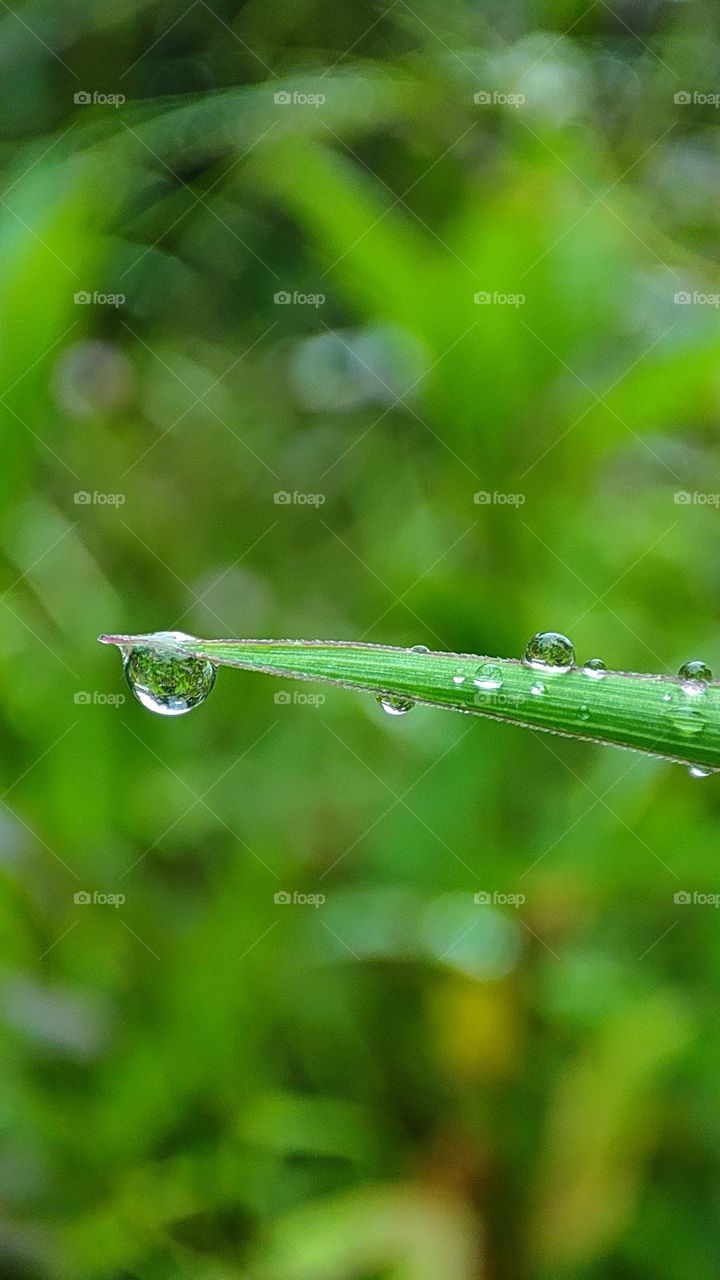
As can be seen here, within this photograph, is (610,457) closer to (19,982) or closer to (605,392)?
(605,392)

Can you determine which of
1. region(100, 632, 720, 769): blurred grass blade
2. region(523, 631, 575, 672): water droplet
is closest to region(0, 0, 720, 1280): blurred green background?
region(523, 631, 575, 672): water droplet

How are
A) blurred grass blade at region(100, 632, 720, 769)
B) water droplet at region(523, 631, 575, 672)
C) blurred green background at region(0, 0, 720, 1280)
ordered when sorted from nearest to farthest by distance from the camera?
blurred grass blade at region(100, 632, 720, 769) < water droplet at region(523, 631, 575, 672) < blurred green background at region(0, 0, 720, 1280)

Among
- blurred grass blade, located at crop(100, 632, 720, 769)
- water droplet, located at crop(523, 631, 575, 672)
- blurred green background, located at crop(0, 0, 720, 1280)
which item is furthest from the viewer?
blurred green background, located at crop(0, 0, 720, 1280)

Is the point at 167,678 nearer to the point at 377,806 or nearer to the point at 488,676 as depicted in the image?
the point at 488,676

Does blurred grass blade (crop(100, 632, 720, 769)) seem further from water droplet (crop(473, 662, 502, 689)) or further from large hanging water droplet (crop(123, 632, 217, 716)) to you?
large hanging water droplet (crop(123, 632, 217, 716))

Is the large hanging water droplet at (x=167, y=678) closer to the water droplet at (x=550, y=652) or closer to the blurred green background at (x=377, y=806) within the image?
the water droplet at (x=550, y=652)

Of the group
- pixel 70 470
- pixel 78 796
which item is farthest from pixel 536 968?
pixel 70 470

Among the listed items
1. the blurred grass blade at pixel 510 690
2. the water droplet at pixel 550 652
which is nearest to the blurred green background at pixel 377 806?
the water droplet at pixel 550 652
